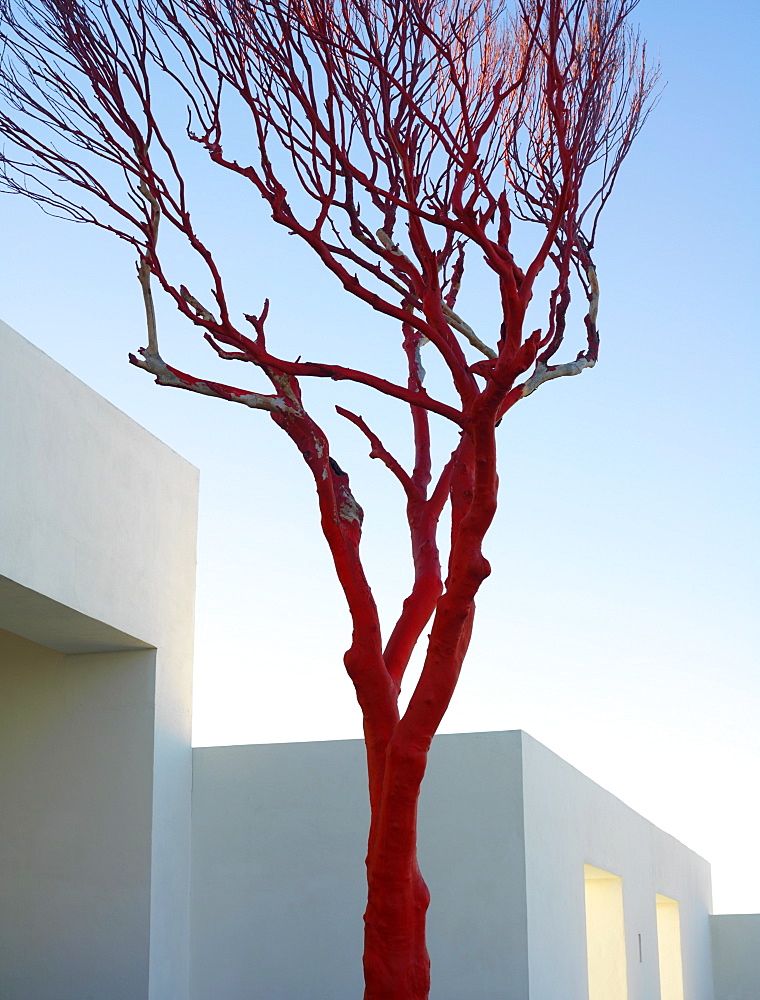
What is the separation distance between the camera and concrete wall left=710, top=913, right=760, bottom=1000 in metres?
13.3

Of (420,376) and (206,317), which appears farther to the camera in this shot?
(420,376)

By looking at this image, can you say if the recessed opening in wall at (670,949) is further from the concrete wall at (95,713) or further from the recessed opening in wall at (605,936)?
the concrete wall at (95,713)

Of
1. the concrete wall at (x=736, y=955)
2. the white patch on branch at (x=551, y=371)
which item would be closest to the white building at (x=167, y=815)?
the white patch on branch at (x=551, y=371)

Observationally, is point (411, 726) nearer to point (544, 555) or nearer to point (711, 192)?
point (711, 192)

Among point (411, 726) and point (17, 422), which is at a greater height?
point (17, 422)

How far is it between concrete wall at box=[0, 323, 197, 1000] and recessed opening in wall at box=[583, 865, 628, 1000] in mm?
3032

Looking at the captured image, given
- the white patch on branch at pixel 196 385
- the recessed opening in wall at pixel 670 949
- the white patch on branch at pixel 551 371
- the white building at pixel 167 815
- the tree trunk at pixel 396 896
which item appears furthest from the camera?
the recessed opening in wall at pixel 670 949

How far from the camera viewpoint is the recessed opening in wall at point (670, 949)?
1095 cm

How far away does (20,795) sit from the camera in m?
6.53

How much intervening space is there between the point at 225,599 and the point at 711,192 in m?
6.63

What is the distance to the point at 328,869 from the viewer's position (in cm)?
657

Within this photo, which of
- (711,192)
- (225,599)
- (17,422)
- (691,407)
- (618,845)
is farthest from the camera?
(225,599)

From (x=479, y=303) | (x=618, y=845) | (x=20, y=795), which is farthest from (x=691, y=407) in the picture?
(x=20, y=795)

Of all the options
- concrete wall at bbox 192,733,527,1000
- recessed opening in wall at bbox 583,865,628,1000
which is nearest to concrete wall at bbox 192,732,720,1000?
concrete wall at bbox 192,733,527,1000
